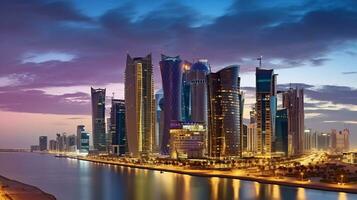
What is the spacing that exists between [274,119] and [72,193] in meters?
110

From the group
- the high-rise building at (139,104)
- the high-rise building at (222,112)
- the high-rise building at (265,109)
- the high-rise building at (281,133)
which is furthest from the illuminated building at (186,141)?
A: the high-rise building at (281,133)

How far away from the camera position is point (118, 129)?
182000 mm

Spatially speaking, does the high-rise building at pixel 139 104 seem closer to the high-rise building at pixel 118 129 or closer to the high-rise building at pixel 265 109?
the high-rise building at pixel 118 129

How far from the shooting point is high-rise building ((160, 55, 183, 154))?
148875mm

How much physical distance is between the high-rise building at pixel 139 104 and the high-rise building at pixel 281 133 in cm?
3860

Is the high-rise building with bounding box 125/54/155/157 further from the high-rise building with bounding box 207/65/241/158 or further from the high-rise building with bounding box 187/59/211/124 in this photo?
the high-rise building with bounding box 207/65/241/158

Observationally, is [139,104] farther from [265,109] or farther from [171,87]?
[265,109]

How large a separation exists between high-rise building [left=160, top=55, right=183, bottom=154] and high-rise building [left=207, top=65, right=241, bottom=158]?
19.6m

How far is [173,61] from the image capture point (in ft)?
492

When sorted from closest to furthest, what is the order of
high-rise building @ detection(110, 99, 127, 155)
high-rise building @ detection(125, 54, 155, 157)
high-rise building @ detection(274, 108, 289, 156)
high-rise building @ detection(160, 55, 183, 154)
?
high-rise building @ detection(160, 55, 183, 154) → high-rise building @ detection(125, 54, 155, 157) → high-rise building @ detection(274, 108, 289, 156) → high-rise building @ detection(110, 99, 127, 155)

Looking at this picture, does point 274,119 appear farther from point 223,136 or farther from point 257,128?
point 223,136

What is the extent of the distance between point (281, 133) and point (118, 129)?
2164 inches

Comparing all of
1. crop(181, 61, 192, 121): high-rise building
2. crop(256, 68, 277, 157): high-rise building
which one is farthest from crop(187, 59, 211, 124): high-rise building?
crop(256, 68, 277, 157): high-rise building

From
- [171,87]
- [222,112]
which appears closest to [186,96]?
[171,87]
